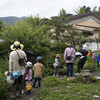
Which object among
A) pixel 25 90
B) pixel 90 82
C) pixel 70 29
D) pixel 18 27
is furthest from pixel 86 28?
pixel 25 90

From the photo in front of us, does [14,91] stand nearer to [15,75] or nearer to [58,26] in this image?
[15,75]

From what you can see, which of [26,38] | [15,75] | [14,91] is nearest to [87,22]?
[26,38]

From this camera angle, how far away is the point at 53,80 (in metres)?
9.15

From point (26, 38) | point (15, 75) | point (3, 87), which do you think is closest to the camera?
point (15, 75)

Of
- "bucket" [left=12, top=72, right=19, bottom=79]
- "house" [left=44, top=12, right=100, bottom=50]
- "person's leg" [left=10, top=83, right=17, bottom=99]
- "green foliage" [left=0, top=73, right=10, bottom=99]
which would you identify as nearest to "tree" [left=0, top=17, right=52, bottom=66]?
"green foliage" [left=0, top=73, right=10, bottom=99]

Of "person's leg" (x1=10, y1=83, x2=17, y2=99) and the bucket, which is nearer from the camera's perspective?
the bucket

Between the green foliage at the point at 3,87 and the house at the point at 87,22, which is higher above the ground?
the house at the point at 87,22

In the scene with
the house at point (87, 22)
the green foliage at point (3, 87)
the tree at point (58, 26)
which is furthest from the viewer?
the house at point (87, 22)

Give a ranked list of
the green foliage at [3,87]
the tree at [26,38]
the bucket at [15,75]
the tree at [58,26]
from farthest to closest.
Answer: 1. the tree at [58,26]
2. the tree at [26,38]
3. the green foliage at [3,87]
4. the bucket at [15,75]

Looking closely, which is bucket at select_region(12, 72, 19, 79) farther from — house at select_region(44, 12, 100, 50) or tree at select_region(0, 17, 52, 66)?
house at select_region(44, 12, 100, 50)

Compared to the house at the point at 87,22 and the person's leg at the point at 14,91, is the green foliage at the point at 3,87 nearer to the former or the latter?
the person's leg at the point at 14,91

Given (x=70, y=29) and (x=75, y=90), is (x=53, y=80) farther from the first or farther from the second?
(x=70, y=29)

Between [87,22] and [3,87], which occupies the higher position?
[87,22]

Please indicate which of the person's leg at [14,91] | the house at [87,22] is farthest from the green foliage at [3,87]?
the house at [87,22]
